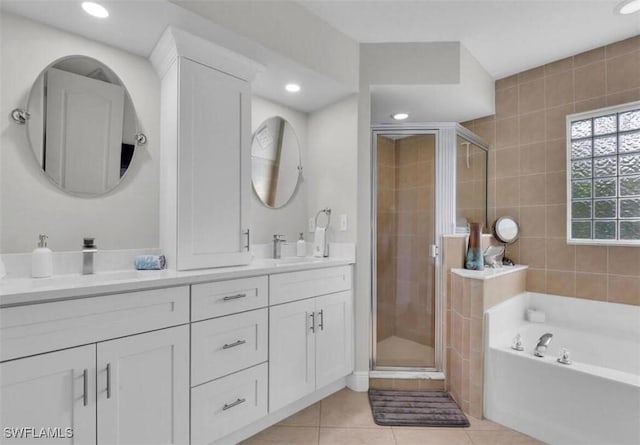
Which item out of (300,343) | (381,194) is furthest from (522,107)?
(300,343)

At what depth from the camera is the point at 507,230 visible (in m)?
2.86

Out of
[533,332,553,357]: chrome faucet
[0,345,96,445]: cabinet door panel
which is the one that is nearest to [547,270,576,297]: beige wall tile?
[533,332,553,357]: chrome faucet

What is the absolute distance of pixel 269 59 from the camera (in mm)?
1874

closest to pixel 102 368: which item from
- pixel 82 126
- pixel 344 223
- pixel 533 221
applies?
pixel 82 126

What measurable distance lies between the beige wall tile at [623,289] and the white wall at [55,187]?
3286mm

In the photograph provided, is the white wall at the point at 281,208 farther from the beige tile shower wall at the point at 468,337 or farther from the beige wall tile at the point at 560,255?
the beige wall tile at the point at 560,255

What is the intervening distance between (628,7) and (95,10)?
10.2 feet

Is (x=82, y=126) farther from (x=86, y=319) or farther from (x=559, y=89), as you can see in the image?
(x=559, y=89)

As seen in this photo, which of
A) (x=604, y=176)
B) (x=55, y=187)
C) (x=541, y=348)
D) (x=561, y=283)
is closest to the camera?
(x=55, y=187)

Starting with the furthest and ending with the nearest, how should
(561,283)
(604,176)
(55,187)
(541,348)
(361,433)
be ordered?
(561,283)
(604,176)
(541,348)
(361,433)
(55,187)

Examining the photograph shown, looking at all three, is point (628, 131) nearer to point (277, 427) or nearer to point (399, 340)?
point (399, 340)

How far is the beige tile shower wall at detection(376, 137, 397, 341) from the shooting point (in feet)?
7.99

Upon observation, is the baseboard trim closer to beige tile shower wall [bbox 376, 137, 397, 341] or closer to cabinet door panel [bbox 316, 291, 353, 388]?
cabinet door panel [bbox 316, 291, 353, 388]

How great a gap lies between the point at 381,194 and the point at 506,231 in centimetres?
135
